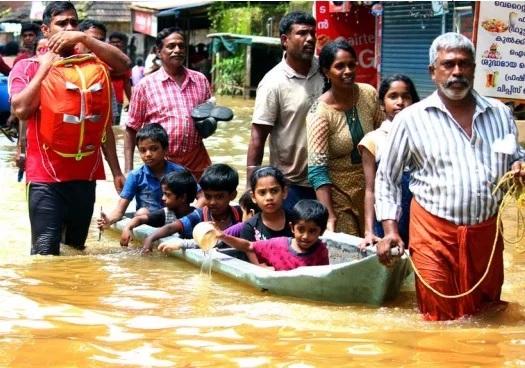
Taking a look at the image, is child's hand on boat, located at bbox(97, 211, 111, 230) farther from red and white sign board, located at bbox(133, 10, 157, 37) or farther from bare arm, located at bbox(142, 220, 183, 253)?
red and white sign board, located at bbox(133, 10, 157, 37)

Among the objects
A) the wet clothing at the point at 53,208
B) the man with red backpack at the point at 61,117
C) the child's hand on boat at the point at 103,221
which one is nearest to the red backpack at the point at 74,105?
the man with red backpack at the point at 61,117

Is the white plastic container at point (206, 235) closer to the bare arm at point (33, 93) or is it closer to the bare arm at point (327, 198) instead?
the bare arm at point (327, 198)

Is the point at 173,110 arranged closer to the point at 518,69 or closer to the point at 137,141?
the point at 137,141

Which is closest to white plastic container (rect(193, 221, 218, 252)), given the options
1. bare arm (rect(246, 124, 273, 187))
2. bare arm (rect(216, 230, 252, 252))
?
bare arm (rect(216, 230, 252, 252))

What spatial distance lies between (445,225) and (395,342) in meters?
0.68

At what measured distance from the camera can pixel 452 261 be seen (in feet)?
16.5

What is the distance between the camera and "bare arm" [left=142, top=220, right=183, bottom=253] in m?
7.09

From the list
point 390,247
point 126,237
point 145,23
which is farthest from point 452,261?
point 145,23

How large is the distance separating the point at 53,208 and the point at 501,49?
16.7 feet

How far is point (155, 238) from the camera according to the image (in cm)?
709

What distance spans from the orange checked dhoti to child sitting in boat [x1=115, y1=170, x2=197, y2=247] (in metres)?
2.53

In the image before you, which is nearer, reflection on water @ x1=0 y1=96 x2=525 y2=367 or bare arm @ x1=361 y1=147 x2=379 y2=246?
reflection on water @ x1=0 y1=96 x2=525 y2=367

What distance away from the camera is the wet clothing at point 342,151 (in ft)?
20.6

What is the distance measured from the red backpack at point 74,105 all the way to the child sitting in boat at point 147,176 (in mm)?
887
